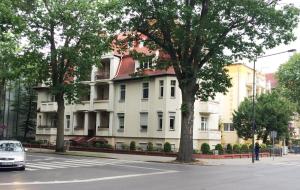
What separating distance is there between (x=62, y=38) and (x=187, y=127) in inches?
608

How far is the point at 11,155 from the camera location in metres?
23.8

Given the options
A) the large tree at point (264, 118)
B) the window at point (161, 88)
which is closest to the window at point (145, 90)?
the window at point (161, 88)

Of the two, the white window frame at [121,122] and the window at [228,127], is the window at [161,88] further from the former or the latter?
the window at [228,127]

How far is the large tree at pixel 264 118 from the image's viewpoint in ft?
191

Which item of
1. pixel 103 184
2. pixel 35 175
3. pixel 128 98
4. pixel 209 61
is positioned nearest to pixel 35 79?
pixel 128 98

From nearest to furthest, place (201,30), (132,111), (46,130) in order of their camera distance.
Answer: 1. (201,30)
2. (132,111)
3. (46,130)

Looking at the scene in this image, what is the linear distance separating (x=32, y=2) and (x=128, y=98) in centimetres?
1560

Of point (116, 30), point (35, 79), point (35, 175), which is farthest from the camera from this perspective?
point (35, 79)

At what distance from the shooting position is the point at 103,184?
58.2 feet

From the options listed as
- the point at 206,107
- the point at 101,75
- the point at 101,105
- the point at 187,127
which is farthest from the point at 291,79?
the point at 187,127

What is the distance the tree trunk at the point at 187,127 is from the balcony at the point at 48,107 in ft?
97.8

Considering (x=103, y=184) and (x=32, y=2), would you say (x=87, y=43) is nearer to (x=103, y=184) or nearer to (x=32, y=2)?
(x=32, y=2)

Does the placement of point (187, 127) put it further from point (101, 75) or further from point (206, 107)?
point (101, 75)

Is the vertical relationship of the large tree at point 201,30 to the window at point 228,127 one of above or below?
above
